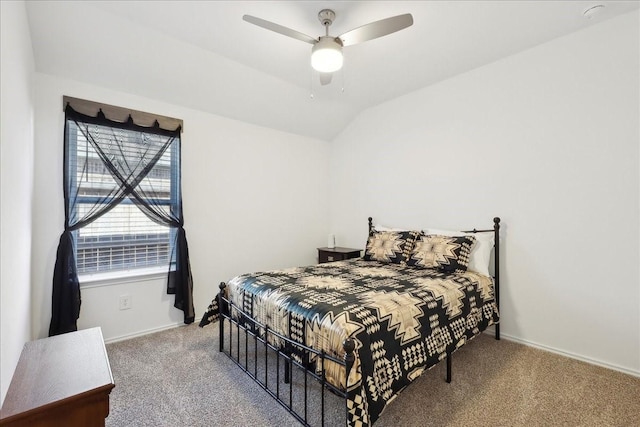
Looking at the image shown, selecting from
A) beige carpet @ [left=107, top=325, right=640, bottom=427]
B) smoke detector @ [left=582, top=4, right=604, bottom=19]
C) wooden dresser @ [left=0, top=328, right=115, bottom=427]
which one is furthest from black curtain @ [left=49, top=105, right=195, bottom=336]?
smoke detector @ [left=582, top=4, right=604, bottom=19]

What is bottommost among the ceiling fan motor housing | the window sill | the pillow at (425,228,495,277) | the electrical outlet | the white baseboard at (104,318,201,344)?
the white baseboard at (104,318,201,344)

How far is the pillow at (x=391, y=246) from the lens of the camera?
10.2 ft

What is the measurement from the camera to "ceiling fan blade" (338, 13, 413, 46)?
1881 mm

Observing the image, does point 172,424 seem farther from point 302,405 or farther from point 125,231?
point 125,231

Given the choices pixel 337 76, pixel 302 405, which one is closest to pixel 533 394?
pixel 302 405

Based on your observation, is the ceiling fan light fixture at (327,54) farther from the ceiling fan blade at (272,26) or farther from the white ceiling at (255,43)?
the white ceiling at (255,43)

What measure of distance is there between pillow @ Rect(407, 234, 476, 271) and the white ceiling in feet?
5.73

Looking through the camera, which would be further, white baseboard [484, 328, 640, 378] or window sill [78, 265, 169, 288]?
window sill [78, 265, 169, 288]

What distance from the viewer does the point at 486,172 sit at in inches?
119

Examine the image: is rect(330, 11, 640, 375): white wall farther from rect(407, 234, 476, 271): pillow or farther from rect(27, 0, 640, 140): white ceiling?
rect(407, 234, 476, 271): pillow

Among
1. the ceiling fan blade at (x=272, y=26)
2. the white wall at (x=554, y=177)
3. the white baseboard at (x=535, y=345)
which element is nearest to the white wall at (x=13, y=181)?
the white baseboard at (x=535, y=345)

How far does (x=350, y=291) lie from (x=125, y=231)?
91.0 inches

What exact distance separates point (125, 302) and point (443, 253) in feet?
9.90

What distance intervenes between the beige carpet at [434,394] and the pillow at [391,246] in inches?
39.3
